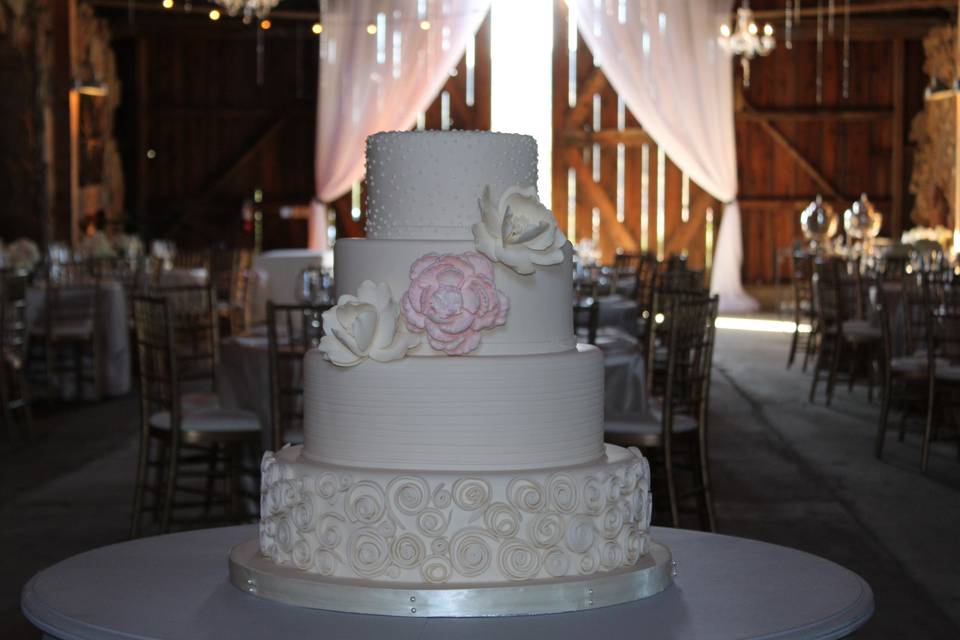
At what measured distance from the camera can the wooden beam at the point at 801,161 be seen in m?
15.2

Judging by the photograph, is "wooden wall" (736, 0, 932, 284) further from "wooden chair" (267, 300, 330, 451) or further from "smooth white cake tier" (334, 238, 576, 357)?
"smooth white cake tier" (334, 238, 576, 357)

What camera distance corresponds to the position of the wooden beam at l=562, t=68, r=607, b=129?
605 inches

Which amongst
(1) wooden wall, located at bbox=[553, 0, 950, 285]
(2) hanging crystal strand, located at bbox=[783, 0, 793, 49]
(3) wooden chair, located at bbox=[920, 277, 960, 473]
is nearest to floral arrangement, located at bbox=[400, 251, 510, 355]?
(3) wooden chair, located at bbox=[920, 277, 960, 473]

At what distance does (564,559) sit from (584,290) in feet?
18.4

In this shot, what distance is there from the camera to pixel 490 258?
218 centimetres

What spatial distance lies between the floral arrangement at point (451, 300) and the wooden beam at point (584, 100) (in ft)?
43.8

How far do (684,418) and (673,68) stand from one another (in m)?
9.40

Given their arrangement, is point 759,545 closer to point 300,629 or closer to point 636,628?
point 636,628

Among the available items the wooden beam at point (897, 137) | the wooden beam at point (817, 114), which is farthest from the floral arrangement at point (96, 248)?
the wooden beam at point (897, 137)

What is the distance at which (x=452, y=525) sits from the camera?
2.12 metres

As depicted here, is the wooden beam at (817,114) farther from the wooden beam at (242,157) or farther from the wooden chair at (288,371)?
the wooden chair at (288,371)

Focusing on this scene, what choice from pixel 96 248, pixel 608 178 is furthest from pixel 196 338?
pixel 608 178

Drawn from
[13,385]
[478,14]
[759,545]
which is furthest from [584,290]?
[478,14]

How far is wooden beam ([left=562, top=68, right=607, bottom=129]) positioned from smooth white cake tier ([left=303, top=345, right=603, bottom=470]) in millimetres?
13369
